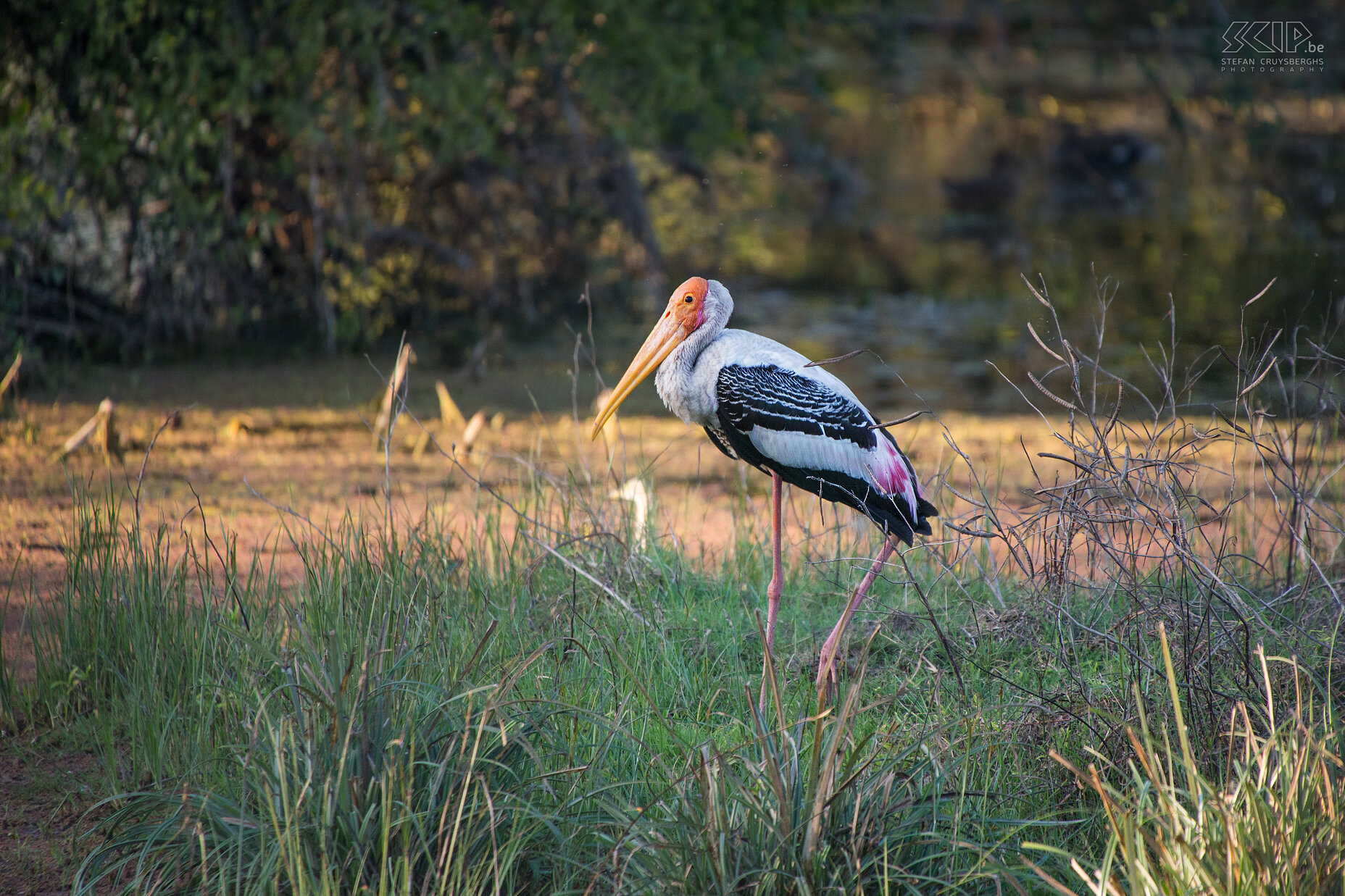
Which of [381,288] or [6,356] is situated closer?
[6,356]

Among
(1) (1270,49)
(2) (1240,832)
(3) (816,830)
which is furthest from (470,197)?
(1) (1270,49)

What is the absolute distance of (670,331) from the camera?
3.34m

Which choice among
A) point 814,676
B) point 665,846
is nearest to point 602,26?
point 814,676

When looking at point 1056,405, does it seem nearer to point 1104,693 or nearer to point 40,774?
A: point 1104,693

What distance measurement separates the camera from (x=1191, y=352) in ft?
25.6

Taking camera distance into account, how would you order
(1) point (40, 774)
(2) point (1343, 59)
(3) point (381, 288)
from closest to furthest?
(1) point (40, 774) → (3) point (381, 288) → (2) point (1343, 59)

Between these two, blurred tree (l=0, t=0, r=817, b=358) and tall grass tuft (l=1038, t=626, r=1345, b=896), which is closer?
tall grass tuft (l=1038, t=626, r=1345, b=896)

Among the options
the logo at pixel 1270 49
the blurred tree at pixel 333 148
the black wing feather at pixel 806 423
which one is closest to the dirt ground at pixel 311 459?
the black wing feather at pixel 806 423

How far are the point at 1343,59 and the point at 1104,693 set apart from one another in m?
18.0

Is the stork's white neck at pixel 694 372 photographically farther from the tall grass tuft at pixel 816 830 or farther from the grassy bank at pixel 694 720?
the tall grass tuft at pixel 816 830

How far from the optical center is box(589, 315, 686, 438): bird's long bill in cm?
334

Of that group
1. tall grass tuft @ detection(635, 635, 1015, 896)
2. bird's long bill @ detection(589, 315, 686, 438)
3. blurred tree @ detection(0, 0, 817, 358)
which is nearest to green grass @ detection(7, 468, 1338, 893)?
tall grass tuft @ detection(635, 635, 1015, 896)

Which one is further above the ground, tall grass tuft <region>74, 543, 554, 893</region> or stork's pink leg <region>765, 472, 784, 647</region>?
stork's pink leg <region>765, 472, 784, 647</region>

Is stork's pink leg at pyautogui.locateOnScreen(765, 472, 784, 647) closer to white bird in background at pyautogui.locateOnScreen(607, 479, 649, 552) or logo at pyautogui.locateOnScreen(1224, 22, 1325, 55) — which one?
white bird in background at pyautogui.locateOnScreen(607, 479, 649, 552)
